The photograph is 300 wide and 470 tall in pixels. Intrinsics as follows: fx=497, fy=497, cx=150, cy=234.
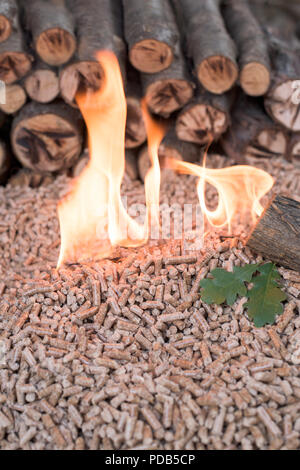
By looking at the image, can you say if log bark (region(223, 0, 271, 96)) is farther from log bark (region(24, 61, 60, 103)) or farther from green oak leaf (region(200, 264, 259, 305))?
green oak leaf (region(200, 264, 259, 305))

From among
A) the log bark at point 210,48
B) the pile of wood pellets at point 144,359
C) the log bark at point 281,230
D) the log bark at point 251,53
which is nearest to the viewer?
the pile of wood pellets at point 144,359

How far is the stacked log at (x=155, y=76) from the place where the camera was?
9.19 feet

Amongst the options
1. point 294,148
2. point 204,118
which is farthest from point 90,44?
point 294,148

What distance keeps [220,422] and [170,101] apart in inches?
78.4

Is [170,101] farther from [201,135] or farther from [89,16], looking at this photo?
[89,16]

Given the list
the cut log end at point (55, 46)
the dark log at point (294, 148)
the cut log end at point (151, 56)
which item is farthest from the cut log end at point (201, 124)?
the cut log end at point (55, 46)

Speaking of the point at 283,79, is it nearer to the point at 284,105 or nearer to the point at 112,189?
the point at 284,105

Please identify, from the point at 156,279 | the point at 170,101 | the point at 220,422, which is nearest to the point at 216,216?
the point at 156,279

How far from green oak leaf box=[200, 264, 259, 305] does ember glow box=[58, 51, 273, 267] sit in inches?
18.0

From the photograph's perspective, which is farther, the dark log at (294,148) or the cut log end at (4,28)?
the dark log at (294,148)

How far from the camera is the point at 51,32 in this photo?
2723 mm

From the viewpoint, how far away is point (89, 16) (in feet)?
9.55

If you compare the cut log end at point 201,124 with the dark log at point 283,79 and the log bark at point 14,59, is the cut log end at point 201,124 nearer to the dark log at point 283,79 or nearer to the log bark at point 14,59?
the dark log at point 283,79

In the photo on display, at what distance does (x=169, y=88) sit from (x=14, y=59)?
91cm
